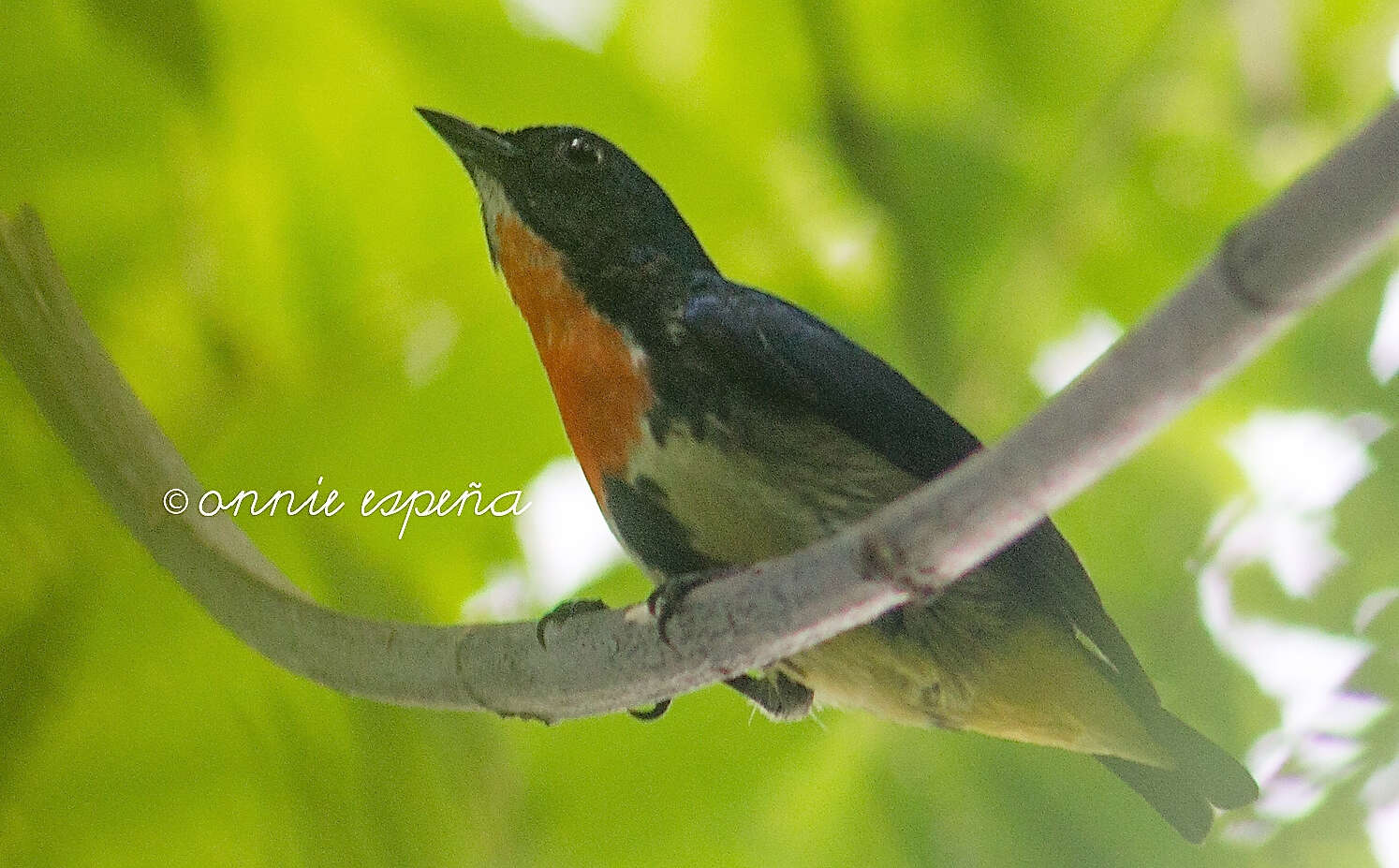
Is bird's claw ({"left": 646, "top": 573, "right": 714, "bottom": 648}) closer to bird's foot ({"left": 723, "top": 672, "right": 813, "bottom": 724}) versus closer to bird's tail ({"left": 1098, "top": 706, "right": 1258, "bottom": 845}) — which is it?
bird's foot ({"left": 723, "top": 672, "right": 813, "bottom": 724})

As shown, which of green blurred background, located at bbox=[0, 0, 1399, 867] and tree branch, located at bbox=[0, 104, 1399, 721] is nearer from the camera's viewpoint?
tree branch, located at bbox=[0, 104, 1399, 721]

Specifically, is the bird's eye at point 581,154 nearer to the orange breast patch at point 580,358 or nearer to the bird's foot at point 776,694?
the orange breast patch at point 580,358

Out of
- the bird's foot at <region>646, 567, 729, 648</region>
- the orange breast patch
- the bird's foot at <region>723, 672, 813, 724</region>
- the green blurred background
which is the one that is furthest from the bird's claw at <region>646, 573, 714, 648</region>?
the green blurred background

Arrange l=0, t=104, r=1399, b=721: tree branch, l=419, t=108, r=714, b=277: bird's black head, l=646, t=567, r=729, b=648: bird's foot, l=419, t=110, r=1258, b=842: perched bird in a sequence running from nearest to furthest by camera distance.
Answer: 1. l=0, t=104, r=1399, b=721: tree branch
2. l=646, t=567, r=729, b=648: bird's foot
3. l=419, t=110, r=1258, b=842: perched bird
4. l=419, t=108, r=714, b=277: bird's black head

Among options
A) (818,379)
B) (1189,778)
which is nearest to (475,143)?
(818,379)

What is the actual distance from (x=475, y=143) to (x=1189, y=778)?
29.5 inches

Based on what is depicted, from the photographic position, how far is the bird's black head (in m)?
0.94

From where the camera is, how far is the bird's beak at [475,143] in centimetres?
96

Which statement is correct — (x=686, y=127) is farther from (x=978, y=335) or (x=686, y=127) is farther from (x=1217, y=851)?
(x=1217, y=851)

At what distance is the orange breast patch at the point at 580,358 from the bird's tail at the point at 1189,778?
0.45m

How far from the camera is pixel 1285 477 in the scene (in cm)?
106

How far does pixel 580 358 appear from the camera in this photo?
872 millimetres

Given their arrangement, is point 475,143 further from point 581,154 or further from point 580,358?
point 580,358

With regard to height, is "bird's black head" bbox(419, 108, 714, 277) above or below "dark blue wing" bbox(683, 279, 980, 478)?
above
